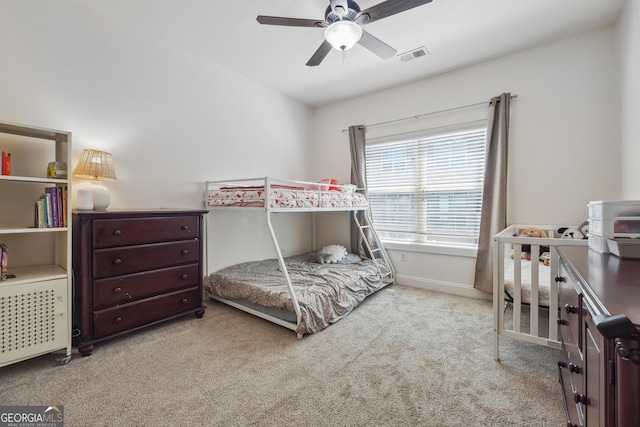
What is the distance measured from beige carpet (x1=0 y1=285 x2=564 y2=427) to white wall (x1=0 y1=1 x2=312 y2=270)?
1.29 m

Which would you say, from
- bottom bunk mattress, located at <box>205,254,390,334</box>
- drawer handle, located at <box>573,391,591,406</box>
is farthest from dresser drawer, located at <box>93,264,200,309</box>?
drawer handle, located at <box>573,391,591,406</box>

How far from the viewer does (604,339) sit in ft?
2.11

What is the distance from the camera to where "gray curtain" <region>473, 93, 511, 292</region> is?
2.88 m

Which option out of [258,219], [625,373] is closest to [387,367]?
[625,373]

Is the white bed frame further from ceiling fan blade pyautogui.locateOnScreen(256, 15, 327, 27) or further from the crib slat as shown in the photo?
ceiling fan blade pyautogui.locateOnScreen(256, 15, 327, 27)

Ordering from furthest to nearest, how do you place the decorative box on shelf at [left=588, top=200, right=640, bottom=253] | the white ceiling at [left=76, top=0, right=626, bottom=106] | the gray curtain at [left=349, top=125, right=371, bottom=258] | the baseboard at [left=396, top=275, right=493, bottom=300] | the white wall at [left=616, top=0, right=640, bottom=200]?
the gray curtain at [left=349, top=125, right=371, bottom=258] → the baseboard at [left=396, top=275, right=493, bottom=300] → the white ceiling at [left=76, top=0, right=626, bottom=106] → the white wall at [left=616, top=0, right=640, bottom=200] → the decorative box on shelf at [left=588, top=200, right=640, bottom=253]

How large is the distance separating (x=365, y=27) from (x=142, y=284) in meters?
2.92

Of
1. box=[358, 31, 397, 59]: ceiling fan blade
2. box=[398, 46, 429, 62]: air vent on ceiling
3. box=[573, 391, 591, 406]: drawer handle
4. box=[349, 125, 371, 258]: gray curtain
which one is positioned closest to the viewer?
box=[573, 391, 591, 406]: drawer handle

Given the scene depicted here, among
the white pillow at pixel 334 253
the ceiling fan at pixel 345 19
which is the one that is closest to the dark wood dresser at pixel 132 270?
the white pillow at pixel 334 253

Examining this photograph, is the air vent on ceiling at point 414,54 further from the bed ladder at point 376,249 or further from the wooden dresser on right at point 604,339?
the wooden dresser on right at point 604,339

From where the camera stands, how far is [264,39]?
8.66 feet

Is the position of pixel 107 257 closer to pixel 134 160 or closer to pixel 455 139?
pixel 134 160

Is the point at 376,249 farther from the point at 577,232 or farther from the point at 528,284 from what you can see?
the point at 577,232

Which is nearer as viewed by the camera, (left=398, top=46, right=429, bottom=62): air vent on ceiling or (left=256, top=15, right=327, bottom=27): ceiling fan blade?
(left=256, top=15, right=327, bottom=27): ceiling fan blade
